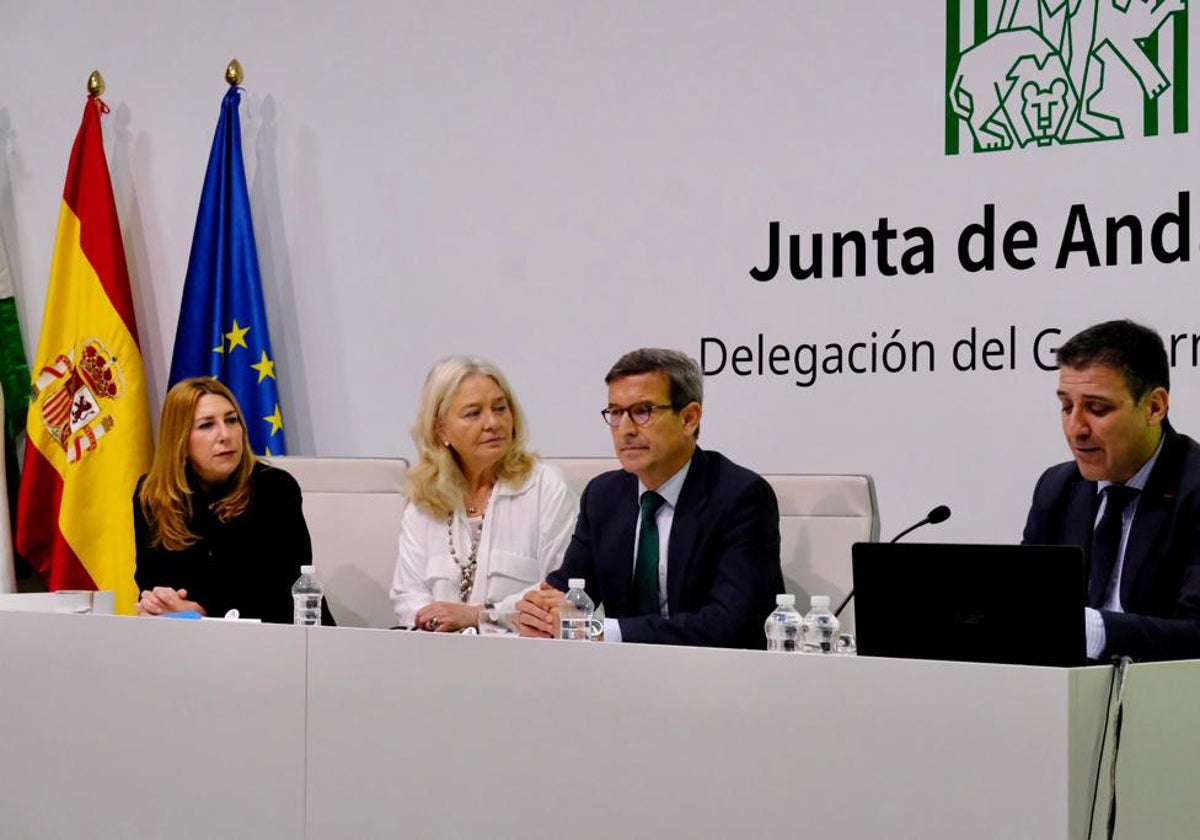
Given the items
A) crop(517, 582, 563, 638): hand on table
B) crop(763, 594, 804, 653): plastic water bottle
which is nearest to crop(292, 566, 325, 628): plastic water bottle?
crop(517, 582, 563, 638): hand on table

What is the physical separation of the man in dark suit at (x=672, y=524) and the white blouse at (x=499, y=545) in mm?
300

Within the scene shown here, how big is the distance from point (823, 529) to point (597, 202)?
170cm

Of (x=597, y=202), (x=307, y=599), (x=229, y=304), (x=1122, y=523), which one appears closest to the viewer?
(x=1122, y=523)

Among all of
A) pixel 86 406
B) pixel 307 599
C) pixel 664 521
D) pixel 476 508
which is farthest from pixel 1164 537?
pixel 86 406

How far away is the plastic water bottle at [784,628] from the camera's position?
2.62 m

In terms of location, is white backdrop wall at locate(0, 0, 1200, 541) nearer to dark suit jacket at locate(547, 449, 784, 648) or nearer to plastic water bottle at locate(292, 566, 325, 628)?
dark suit jacket at locate(547, 449, 784, 648)

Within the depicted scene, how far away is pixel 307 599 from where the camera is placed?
3.10 metres

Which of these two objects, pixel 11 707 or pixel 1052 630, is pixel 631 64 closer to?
pixel 11 707

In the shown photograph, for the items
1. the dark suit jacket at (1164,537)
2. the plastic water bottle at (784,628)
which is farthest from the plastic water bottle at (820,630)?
the dark suit jacket at (1164,537)

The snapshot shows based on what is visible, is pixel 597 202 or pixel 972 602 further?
pixel 597 202

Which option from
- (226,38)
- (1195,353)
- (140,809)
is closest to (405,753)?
(140,809)

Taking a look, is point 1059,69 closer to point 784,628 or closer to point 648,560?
point 648,560

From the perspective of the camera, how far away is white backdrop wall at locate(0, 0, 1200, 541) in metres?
4.13

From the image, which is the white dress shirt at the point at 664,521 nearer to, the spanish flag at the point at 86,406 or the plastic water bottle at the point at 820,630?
the plastic water bottle at the point at 820,630
